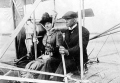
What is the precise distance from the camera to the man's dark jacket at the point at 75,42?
5.51 ft

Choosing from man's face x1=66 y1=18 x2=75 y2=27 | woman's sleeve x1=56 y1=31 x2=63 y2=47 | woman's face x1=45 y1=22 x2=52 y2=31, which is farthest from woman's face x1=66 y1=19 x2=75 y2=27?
woman's face x1=45 y1=22 x2=52 y2=31

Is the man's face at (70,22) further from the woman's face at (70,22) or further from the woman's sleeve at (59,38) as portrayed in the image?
the woman's sleeve at (59,38)

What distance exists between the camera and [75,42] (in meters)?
1.76

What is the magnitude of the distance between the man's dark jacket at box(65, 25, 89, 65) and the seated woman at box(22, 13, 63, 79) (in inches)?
3.5

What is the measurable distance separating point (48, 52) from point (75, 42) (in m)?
0.35

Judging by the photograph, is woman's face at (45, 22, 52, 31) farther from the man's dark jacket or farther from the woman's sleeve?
the man's dark jacket

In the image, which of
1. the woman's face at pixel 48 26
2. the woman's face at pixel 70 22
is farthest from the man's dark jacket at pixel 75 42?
the woman's face at pixel 48 26

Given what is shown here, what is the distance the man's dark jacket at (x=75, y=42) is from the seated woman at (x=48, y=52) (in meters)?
0.09

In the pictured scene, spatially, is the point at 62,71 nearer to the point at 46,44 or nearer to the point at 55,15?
the point at 46,44

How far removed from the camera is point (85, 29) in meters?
1.71

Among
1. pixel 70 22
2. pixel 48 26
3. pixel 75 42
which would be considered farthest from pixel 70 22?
pixel 48 26

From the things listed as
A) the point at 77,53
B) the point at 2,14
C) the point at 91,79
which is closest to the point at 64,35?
the point at 77,53

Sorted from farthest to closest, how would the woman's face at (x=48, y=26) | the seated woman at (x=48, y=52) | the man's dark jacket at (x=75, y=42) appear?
the woman's face at (x=48, y=26), the seated woman at (x=48, y=52), the man's dark jacket at (x=75, y=42)

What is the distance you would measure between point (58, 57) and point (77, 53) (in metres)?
0.22
